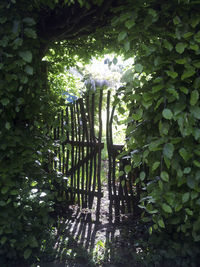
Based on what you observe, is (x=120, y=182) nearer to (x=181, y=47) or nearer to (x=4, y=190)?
(x=4, y=190)

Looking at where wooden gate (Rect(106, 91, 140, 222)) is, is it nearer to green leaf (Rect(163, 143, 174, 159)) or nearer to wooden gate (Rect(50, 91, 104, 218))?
wooden gate (Rect(50, 91, 104, 218))

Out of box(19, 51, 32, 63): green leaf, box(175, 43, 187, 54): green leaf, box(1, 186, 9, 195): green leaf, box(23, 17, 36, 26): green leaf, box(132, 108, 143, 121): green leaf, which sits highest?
box(23, 17, 36, 26): green leaf

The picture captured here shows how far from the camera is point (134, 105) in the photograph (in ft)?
6.71

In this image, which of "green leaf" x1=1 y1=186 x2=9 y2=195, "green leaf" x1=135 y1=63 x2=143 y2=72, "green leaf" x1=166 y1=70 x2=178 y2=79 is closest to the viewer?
"green leaf" x1=166 y1=70 x2=178 y2=79

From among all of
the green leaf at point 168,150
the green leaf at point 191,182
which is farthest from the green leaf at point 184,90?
the green leaf at point 191,182

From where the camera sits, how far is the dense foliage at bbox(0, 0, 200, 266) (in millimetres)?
1583

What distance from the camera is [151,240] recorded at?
2.73 meters

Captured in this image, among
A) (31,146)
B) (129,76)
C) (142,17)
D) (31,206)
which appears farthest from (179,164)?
(31,206)

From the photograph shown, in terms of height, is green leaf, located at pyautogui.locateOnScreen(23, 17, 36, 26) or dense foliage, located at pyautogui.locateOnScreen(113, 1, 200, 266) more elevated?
green leaf, located at pyautogui.locateOnScreen(23, 17, 36, 26)

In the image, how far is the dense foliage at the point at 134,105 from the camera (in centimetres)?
158

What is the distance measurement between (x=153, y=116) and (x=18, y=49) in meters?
1.06

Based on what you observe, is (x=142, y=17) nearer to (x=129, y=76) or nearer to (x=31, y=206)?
(x=129, y=76)

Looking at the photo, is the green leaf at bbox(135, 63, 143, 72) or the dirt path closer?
the green leaf at bbox(135, 63, 143, 72)

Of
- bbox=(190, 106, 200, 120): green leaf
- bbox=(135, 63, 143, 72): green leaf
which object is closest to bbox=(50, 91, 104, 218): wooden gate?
bbox=(135, 63, 143, 72): green leaf
